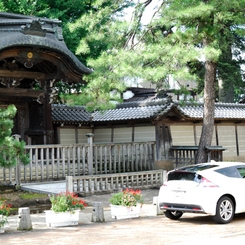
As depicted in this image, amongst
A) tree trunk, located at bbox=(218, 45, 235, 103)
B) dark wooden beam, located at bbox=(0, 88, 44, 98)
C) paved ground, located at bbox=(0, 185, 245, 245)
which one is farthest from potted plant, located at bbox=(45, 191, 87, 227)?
tree trunk, located at bbox=(218, 45, 235, 103)

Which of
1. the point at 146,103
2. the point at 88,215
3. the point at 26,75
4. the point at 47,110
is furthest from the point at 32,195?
the point at 146,103

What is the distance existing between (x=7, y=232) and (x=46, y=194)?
474 cm

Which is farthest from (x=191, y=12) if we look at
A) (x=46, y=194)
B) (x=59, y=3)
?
(x=59, y=3)

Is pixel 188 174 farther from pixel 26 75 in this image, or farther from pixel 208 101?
pixel 26 75

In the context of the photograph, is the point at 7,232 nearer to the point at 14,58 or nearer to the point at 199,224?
the point at 199,224

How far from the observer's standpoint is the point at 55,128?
21.5 metres

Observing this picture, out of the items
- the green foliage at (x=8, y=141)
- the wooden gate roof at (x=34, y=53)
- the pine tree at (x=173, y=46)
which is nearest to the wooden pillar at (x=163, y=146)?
the pine tree at (x=173, y=46)

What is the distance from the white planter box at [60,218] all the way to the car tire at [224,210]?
3504 mm

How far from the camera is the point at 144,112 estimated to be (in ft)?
67.9

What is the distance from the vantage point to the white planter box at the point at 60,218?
33.6 feet

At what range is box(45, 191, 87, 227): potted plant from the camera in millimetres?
10221

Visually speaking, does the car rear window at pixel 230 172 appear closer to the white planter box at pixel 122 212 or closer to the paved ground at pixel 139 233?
the paved ground at pixel 139 233

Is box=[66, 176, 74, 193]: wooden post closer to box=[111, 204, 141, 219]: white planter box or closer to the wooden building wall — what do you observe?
box=[111, 204, 141, 219]: white planter box

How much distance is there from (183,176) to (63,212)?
317 centimetres
